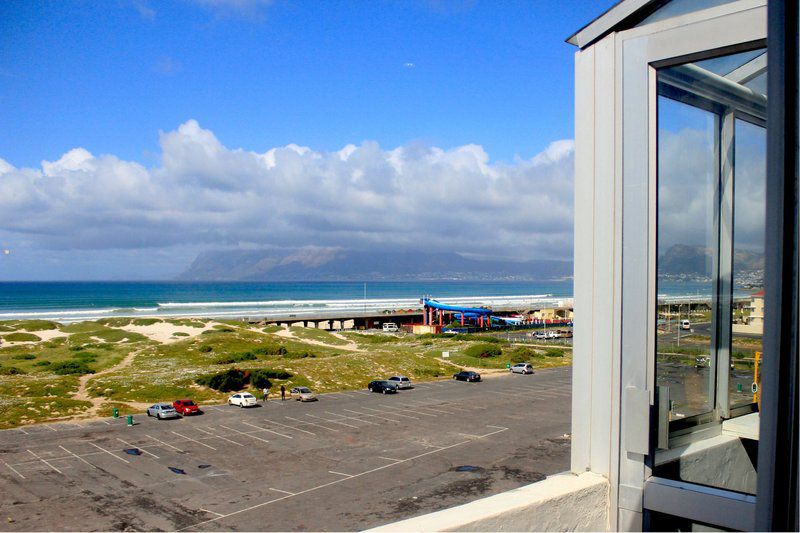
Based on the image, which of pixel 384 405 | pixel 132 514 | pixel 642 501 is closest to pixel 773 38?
pixel 642 501

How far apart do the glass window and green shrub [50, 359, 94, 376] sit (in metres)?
46.0

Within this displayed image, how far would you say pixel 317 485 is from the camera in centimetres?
1852

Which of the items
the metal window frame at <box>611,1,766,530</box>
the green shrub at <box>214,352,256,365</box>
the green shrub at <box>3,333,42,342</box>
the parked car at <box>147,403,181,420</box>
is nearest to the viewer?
the metal window frame at <box>611,1,766,530</box>

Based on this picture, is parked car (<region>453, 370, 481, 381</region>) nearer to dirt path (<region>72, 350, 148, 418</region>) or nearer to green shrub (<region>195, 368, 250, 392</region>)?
green shrub (<region>195, 368, 250, 392</region>)

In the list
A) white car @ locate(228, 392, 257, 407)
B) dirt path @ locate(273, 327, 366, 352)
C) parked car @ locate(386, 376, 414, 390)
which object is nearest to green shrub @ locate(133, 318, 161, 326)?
dirt path @ locate(273, 327, 366, 352)

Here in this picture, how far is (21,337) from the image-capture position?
192ft

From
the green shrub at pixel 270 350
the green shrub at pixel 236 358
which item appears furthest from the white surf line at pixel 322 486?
the green shrub at pixel 270 350

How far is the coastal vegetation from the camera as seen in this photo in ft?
112

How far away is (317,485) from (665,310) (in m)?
17.2

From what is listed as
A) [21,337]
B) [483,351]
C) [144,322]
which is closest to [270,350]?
[483,351]

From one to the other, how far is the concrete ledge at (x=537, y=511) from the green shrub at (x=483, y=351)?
51.3 metres

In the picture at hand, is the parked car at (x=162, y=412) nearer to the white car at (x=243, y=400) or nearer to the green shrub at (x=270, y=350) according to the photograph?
the white car at (x=243, y=400)

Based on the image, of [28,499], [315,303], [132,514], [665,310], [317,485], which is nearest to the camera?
[665,310]

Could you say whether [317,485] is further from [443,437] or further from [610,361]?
[610,361]
